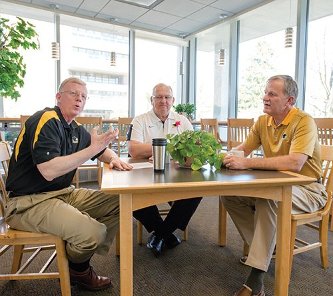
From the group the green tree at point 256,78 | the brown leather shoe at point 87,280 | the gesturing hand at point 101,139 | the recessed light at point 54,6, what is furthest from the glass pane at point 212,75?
the brown leather shoe at point 87,280

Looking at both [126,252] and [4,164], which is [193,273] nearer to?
[126,252]

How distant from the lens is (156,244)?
213 centimetres

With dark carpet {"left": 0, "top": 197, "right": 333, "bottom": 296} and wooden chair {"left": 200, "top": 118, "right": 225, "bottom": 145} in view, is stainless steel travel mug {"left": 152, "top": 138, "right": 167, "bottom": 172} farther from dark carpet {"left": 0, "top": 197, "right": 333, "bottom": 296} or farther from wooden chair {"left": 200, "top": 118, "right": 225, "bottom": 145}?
wooden chair {"left": 200, "top": 118, "right": 225, "bottom": 145}

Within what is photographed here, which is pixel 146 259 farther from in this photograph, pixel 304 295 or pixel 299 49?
pixel 299 49

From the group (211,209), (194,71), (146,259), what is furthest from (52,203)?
(194,71)

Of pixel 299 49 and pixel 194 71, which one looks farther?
pixel 194 71


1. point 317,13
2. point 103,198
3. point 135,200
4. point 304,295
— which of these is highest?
point 317,13

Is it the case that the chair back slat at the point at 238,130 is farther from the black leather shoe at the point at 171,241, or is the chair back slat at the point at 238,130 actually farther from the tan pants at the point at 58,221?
the tan pants at the point at 58,221

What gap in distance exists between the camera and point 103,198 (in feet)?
5.52

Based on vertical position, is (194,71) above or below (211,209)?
above

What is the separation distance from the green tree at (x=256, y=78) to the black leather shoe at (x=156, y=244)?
3669 millimetres

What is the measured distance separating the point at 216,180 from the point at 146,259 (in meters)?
1.07

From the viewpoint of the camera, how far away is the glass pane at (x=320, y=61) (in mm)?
4152

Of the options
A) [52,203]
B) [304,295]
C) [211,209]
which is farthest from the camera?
[211,209]
